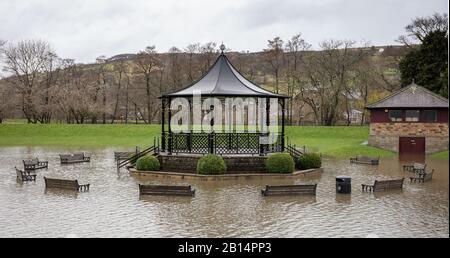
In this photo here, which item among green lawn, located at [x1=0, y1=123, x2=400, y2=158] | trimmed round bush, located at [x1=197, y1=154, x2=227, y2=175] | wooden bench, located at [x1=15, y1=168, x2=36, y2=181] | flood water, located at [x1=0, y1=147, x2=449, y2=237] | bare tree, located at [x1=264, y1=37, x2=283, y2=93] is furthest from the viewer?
bare tree, located at [x1=264, y1=37, x2=283, y2=93]

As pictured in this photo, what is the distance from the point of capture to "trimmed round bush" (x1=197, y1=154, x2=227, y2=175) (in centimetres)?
2270

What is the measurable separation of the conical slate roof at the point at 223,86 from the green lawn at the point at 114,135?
15.6 metres

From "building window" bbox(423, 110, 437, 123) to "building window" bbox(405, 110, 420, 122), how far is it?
18.6 inches

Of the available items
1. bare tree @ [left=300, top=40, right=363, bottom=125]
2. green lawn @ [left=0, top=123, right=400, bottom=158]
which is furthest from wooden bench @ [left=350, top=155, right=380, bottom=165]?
bare tree @ [left=300, top=40, right=363, bottom=125]

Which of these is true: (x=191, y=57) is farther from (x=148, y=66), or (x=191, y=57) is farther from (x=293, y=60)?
(x=293, y=60)

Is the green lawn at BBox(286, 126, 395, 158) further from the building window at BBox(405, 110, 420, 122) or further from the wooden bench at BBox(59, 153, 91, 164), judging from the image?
the wooden bench at BBox(59, 153, 91, 164)

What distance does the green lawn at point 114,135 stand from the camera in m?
46.1

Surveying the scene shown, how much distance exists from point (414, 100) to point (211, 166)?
2058 cm

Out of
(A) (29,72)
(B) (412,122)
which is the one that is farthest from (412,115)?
(A) (29,72)

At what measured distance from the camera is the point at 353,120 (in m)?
72.9

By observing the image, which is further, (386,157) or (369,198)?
(386,157)
